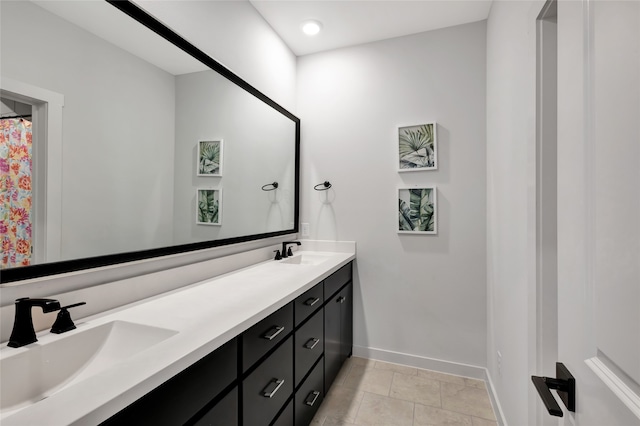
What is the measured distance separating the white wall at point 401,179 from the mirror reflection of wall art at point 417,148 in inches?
2.3

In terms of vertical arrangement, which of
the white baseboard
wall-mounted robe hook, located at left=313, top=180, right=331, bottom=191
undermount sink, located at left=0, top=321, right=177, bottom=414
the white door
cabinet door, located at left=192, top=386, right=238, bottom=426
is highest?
wall-mounted robe hook, located at left=313, top=180, right=331, bottom=191

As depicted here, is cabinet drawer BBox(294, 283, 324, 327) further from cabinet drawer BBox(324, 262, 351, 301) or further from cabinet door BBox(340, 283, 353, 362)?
cabinet door BBox(340, 283, 353, 362)

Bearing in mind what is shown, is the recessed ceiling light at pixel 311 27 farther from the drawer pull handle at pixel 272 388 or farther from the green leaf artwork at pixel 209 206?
the drawer pull handle at pixel 272 388

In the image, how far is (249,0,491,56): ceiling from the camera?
2.09 m

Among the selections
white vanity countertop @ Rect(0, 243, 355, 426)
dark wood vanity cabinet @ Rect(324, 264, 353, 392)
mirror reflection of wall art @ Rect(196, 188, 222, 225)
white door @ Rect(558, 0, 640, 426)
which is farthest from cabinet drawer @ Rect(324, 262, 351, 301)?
white door @ Rect(558, 0, 640, 426)

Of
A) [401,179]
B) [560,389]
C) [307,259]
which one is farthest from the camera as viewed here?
[307,259]

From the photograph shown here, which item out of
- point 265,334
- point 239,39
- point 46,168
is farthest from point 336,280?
point 239,39

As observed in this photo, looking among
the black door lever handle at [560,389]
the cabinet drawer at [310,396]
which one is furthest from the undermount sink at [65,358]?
the black door lever handle at [560,389]

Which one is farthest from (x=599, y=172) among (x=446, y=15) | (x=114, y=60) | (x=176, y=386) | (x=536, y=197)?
(x=446, y=15)

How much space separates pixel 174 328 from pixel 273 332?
16.6 inches

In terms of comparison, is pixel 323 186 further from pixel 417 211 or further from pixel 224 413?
pixel 224 413

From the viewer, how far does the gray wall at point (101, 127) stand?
0.94 metres

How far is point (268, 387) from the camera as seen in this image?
4.05 ft

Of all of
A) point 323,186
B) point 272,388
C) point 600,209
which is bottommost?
point 272,388
